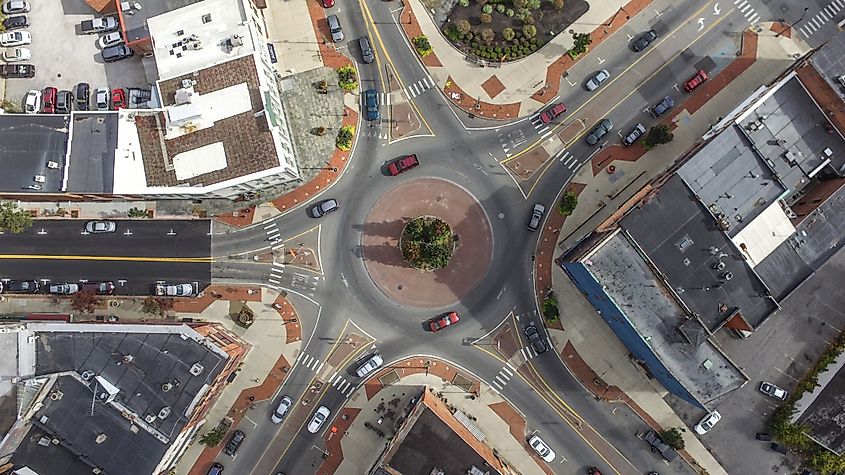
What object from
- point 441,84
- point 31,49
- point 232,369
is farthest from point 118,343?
point 441,84

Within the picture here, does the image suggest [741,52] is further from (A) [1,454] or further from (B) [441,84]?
(A) [1,454]

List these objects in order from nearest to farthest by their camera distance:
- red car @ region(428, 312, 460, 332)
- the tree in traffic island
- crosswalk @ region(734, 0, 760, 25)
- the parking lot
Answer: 1. the tree in traffic island
2. red car @ region(428, 312, 460, 332)
3. the parking lot
4. crosswalk @ region(734, 0, 760, 25)

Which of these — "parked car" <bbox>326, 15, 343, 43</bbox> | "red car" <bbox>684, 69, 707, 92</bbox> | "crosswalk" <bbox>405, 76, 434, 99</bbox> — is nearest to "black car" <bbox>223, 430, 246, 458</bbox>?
"crosswalk" <bbox>405, 76, 434, 99</bbox>

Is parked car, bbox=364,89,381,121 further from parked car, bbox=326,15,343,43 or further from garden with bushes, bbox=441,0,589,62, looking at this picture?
garden with bushes, bbox=441,0,589,62

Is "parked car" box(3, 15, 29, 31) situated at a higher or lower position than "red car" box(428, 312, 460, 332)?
higher

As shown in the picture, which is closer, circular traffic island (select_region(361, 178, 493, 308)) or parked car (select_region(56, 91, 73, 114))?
parked car (select_region(56, 91, 73, 114))

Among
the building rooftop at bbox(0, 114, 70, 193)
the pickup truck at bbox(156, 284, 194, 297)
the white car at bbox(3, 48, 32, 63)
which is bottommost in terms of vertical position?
the pickup truck at bbox(156, 284, 194, 297)

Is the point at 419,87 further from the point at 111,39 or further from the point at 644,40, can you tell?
the point at 111,39
